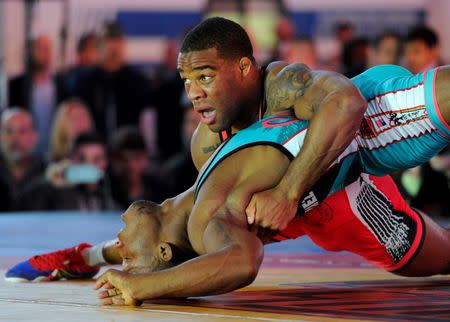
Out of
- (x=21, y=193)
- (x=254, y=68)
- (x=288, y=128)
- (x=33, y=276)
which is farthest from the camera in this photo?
(x=21, y=193)

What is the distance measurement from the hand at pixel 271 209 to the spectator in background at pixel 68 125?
642 centimetres

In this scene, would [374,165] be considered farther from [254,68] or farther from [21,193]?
[21,193]

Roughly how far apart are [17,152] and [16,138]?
0.42 ft

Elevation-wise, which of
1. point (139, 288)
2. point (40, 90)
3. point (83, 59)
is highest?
point (83, 59)

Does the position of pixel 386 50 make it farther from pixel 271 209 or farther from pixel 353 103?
pixel 271 209

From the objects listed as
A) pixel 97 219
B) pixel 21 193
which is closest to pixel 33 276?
pixel 97 219

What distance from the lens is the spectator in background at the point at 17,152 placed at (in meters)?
9.59

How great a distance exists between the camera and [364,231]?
12.7ft

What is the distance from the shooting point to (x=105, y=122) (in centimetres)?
991

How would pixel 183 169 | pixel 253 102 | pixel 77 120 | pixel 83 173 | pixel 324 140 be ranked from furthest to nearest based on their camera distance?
pixel 77 120
pixel 83 173
pixel 183 169
pixel 253 102
pixel 324 140

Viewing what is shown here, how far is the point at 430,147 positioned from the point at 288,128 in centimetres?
63

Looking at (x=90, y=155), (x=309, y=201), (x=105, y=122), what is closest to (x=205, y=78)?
(x=309, y=201)

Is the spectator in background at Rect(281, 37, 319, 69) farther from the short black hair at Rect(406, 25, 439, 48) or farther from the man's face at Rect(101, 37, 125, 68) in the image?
the short black hair at Rect(406, 25, 439, 48)

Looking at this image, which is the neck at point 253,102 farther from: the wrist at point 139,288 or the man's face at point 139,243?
the wrist at point 139,288
